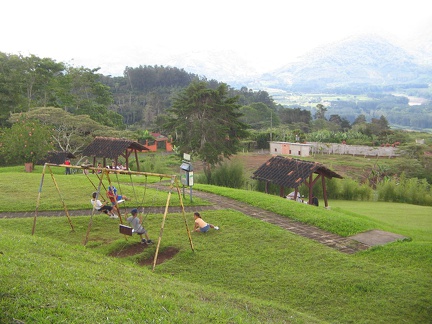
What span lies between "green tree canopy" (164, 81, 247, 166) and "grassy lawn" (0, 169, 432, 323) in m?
20.3

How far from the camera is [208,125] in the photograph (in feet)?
115

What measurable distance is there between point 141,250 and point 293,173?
10281 mm

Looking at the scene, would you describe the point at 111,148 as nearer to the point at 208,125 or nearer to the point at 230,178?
the point at 230,178

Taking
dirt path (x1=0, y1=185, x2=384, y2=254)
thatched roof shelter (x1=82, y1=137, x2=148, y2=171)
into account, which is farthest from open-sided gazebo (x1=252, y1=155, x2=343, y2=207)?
thatched roof shelter (x1=82, y1=137, x2=148, y2=171)

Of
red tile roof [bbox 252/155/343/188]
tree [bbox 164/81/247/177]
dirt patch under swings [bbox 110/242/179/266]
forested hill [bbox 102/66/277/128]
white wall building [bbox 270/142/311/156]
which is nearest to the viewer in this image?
dirt patch under swings [bbox 110/242/179/266]

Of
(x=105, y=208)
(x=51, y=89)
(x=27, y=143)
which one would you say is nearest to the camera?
(x=105, y=208)

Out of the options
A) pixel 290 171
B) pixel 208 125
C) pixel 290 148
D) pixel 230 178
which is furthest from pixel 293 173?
pixel 290 148

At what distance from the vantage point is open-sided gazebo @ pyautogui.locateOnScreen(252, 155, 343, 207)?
19422 mm

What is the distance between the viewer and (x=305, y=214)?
1518cm

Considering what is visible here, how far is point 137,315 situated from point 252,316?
89.6 inches

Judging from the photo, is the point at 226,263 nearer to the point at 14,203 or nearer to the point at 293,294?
the point at 293,294

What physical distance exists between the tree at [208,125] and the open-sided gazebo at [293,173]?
13.4m

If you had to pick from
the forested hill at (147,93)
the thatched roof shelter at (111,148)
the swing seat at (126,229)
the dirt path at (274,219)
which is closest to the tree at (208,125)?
the thatched roof shelter at (111,148)

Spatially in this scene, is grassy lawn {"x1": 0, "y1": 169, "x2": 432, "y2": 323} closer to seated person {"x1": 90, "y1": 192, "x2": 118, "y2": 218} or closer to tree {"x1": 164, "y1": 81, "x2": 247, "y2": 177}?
seated person {"x1": 90, "y1": 192, "x2": 118, "y2": 218}
